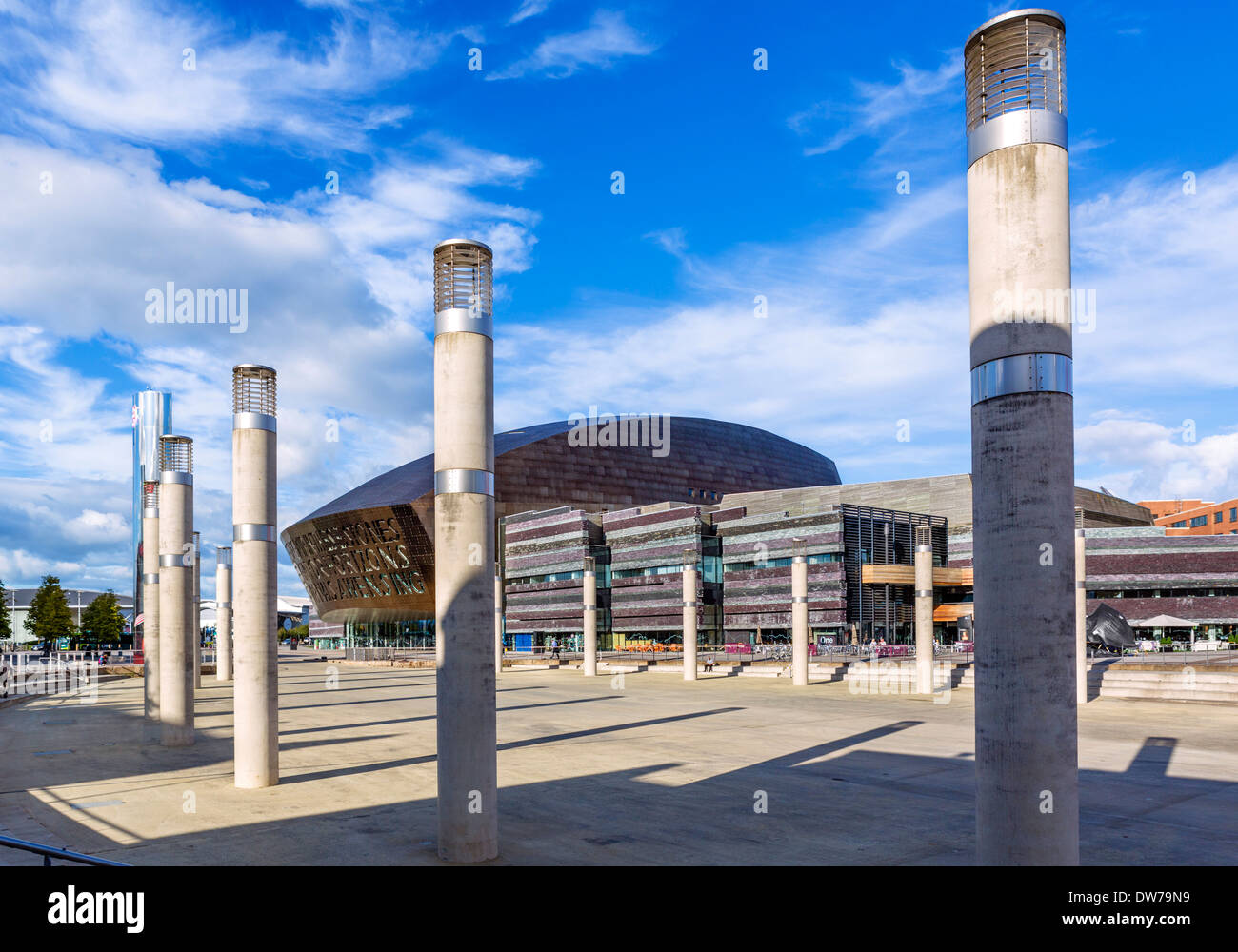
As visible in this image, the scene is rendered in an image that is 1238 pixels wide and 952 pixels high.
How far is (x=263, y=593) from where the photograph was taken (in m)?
17.3

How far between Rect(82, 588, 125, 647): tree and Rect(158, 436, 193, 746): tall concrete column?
10855cm

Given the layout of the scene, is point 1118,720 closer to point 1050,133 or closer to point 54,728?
point 1050,133

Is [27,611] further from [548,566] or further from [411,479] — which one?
[548,566]

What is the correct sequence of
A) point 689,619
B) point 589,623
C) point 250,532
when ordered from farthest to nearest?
point 589,623
point 689,619
point 250,532

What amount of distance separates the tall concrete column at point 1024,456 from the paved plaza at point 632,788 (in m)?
4.51

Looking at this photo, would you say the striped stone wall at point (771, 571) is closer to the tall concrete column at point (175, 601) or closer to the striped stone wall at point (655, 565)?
the striped stone wall at point (655, 565)

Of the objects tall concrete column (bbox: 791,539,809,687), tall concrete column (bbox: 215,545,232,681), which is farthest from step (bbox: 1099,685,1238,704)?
tall concrete column (bbox: 215,545,232,681)

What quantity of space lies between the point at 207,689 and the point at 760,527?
60.1 metres

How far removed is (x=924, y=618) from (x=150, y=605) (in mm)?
30294

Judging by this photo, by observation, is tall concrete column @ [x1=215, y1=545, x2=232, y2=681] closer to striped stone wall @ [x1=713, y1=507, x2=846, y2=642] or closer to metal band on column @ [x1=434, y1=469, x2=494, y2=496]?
metal band on column @ [x1=434, y1=469, x2=494, y2=496]

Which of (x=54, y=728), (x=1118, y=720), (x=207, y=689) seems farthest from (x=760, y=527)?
(x=54, y=728)

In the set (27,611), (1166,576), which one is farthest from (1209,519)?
(27,611)

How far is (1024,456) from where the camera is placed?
24.5 ft

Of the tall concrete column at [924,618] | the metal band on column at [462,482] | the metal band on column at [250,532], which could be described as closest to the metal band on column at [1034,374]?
the metal band on column at [462,482]
